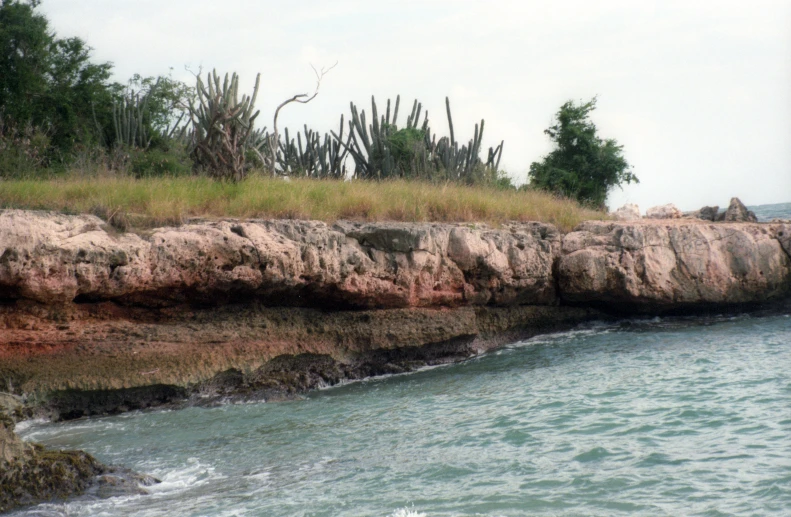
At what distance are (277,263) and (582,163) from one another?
1321cm

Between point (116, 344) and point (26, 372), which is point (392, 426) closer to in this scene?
point (116, 344)

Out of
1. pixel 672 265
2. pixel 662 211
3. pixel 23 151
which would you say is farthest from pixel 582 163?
pixel 23 151

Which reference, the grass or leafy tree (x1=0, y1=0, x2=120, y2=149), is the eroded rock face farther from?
leafy tree (x1=0, y1=0, x2=120, y2=149)

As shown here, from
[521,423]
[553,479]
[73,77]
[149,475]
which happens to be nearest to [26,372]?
[149,475]

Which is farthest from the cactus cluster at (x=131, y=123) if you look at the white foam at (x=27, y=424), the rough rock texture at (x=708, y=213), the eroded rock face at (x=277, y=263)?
the rough rock texture at (x=708, y=213)

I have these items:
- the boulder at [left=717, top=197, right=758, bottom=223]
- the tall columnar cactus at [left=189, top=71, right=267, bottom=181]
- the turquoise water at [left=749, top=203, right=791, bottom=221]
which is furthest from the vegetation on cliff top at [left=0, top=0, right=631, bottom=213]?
the turquoise water at [left=749, top=203, right=791, bottom=221]

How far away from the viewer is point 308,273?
37.1 feet

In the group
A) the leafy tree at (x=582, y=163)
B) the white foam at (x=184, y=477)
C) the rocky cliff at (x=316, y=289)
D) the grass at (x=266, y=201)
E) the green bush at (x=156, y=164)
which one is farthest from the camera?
the leafy tree at (x=582, y=163)

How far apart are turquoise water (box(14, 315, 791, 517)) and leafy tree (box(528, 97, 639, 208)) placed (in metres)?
10.2

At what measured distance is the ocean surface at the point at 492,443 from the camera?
19.3ft

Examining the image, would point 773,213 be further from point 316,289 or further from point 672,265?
point 316,289

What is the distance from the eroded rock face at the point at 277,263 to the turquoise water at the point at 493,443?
5.37 feet

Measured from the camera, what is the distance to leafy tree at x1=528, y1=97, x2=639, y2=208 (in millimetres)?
21578

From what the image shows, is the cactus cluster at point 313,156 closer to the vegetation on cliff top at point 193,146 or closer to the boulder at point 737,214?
the vegetation on cliff top at point 193,146
